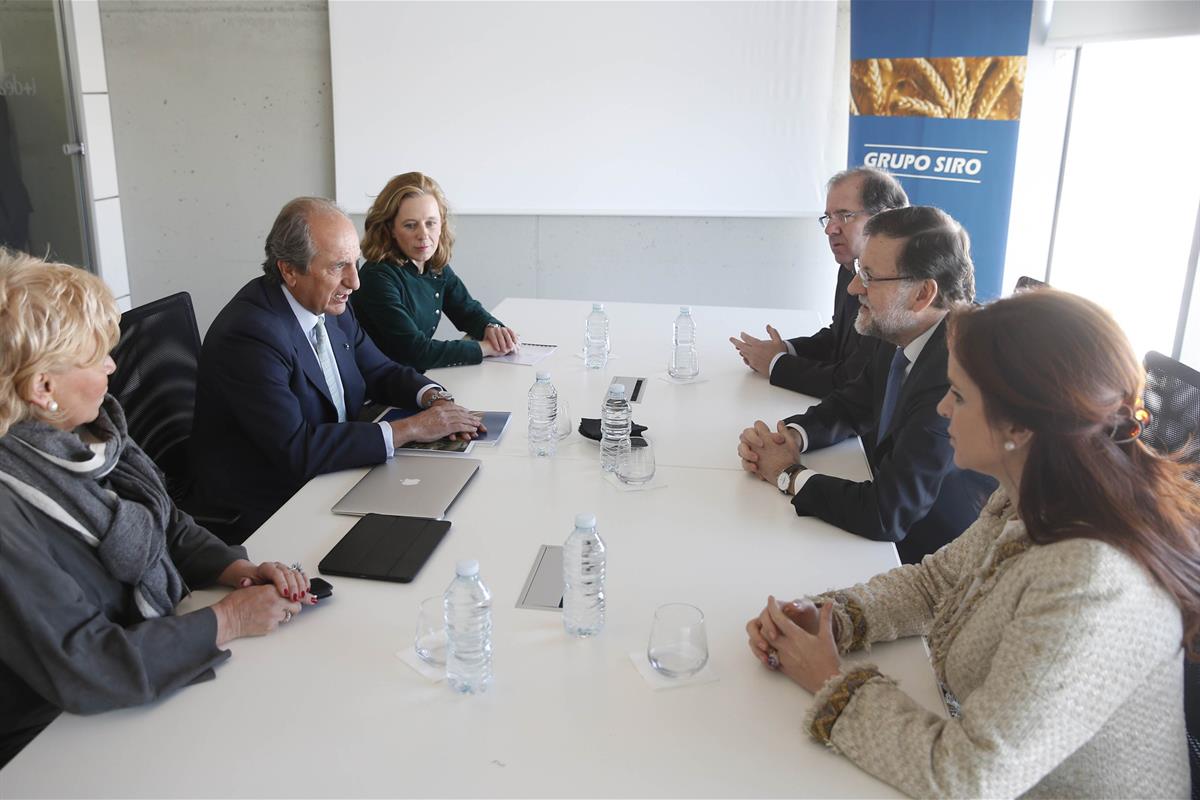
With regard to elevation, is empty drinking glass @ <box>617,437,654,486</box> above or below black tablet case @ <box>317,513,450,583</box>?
above

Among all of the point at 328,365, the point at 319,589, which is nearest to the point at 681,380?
the point at 328,365

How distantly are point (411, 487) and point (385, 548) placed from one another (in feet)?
1.09

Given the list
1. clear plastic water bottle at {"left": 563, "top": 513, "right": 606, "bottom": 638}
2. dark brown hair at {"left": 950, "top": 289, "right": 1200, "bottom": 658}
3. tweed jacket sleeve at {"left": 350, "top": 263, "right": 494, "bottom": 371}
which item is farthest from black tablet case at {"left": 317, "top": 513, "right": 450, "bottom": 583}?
tweed jacket sleeve at {"left": 350, "top": 263, "right": 494, "bottom": 371}

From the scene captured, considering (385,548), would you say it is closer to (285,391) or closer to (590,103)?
(285,391)

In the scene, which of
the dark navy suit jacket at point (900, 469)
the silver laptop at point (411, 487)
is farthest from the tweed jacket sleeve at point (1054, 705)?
the silver laptop at point (411, 487)

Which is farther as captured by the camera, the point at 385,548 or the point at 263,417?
the point at 263,417

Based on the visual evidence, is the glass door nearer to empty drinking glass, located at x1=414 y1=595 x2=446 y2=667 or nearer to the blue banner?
the blue banner

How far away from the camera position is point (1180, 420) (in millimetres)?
1965

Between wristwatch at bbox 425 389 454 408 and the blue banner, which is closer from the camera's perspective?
wristwatch at bbox 425 389 454 408

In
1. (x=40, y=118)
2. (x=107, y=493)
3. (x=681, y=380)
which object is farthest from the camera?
(x=40, y=118)

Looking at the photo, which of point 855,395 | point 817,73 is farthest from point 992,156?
point 855,395

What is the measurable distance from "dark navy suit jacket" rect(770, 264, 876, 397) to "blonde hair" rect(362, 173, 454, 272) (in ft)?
4.66

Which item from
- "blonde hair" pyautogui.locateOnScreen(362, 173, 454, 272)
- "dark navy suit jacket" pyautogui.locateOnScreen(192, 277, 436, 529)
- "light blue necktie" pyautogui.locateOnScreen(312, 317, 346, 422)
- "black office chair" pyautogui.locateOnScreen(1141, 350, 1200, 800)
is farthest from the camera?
"blonde hair" pyautogui.locateOnScreen(362, 173, 454, 272)

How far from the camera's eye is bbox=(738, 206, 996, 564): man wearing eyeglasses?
6.48ft
